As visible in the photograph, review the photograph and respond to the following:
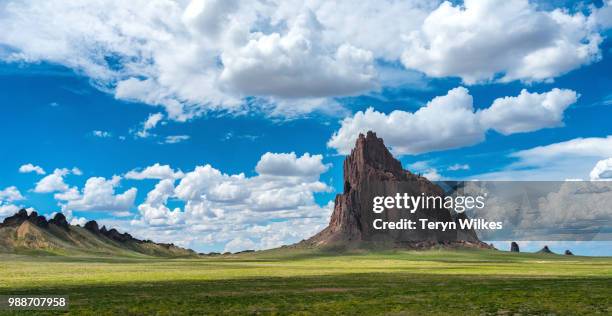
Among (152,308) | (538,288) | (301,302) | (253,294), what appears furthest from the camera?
(538,288)

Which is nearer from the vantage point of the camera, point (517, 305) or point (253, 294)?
point (517, 305)

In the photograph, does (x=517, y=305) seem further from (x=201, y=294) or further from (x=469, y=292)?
(x=201, y=294)

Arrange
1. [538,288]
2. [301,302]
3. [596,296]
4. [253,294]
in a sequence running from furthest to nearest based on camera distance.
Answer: [538,288]
[253,294]
[596,296]
[301,302]

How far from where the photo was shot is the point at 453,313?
39281mm

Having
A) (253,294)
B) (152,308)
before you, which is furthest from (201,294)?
(152,308)

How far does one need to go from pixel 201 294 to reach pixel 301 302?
13350 millimetres

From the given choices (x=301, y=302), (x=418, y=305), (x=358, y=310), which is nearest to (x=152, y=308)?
(x=301, y=302)

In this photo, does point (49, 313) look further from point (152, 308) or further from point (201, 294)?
point (201, 294)

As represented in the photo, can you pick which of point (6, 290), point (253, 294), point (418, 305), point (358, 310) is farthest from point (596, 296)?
point (6, 290)

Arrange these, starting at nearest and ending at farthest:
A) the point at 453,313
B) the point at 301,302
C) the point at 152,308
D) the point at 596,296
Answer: the point at 453,313, the point at 152,308, the point at 301,302, the point at 596,296

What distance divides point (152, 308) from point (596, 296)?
4009cm

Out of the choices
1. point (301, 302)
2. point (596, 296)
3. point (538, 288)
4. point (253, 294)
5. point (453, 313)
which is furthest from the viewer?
point (538, 288)

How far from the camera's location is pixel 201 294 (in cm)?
5503

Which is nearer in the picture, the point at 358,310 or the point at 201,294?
the point at 358,310
